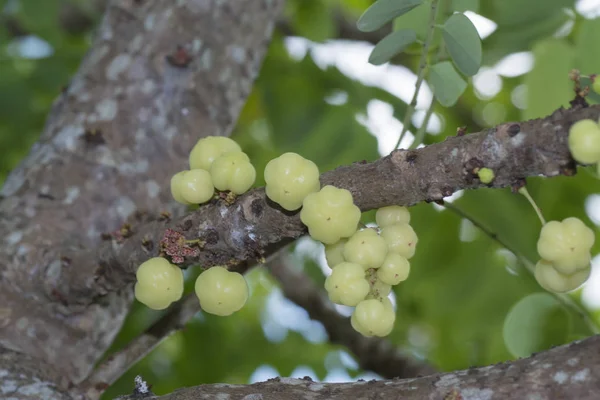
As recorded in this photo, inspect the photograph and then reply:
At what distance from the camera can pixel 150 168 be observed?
2674 millimetres

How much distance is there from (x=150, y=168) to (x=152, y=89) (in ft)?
1.15

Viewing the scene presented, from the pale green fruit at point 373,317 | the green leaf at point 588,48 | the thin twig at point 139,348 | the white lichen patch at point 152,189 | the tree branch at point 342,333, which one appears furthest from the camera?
the tree branch at point 342,333

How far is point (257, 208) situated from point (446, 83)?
0.79m

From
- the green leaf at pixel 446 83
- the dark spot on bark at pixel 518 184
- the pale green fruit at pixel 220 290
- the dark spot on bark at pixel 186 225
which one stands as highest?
the green leaf at pixel 446 83

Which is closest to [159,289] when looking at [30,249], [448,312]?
[30,249]

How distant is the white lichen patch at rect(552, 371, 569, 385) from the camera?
1.29m

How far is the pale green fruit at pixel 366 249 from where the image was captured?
158 cm

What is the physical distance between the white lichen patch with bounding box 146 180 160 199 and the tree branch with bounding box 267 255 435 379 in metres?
1.61

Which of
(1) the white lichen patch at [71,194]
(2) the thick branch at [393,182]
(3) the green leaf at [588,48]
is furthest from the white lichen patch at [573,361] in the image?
(1) the white lichen patch at [71,194]

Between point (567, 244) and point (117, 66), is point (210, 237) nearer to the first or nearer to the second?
point (567, 244)

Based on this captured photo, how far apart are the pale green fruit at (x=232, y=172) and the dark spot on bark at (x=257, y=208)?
50mm

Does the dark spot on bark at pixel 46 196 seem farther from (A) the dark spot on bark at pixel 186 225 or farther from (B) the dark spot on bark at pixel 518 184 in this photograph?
(B) the dark spot on bark at pixel 518 184

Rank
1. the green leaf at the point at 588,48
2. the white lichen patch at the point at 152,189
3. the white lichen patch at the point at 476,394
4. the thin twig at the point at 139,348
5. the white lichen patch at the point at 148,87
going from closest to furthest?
the white lichen patch at the point at 476,394 < the thin twig at the point at 139,348 < the green leaf at the point at 588,48 < the white lichen patch at the point at 152,189 < the white lichen patch at the point at 148,87

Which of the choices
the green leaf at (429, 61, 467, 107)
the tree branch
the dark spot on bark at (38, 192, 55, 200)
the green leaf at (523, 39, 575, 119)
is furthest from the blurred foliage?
the dark spot on bark at (38, 192, 55, 200)
